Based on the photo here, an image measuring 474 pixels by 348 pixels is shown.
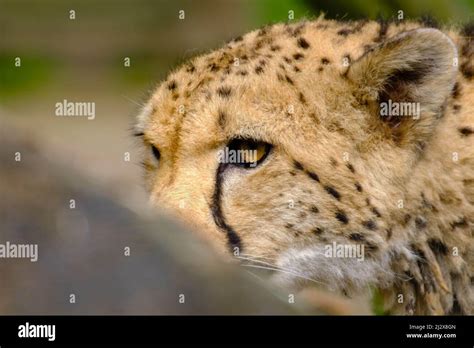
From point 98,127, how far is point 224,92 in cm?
757

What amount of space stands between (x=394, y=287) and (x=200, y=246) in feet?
4.56

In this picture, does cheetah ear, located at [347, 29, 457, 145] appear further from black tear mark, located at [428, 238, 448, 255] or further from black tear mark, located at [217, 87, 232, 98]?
black tear mark, located at [217, 87, 232, 98]

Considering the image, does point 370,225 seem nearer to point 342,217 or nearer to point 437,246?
point 342,217

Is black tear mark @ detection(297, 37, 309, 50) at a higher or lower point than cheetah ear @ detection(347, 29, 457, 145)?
higher

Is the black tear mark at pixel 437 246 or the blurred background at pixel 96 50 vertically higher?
the blurred background at pixel 96 50

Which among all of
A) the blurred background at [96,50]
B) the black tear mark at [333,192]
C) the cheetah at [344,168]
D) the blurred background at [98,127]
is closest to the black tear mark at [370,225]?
the cheetah at [344,168]

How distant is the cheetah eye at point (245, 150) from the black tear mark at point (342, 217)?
0.52 metres

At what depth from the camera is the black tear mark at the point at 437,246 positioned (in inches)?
220

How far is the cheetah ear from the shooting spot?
554 cm

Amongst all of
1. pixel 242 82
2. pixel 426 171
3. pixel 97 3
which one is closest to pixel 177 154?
pixel 242 82

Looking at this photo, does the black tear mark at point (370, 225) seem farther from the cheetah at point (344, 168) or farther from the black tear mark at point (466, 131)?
the black tear mark at point (466, 131)

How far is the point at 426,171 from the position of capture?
558cm

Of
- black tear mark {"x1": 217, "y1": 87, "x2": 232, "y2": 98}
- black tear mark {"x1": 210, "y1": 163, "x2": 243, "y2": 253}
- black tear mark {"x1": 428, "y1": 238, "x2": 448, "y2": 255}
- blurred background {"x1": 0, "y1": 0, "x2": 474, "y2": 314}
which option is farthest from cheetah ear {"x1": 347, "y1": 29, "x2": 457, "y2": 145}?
blurred background {"x1": 0, "y1": 0, "x2": 474, "y2": 314}

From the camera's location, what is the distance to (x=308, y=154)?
5711 millimetres
